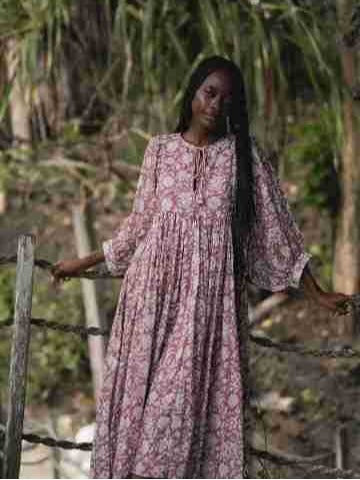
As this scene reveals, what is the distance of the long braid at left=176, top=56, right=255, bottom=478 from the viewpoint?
2.57 meters

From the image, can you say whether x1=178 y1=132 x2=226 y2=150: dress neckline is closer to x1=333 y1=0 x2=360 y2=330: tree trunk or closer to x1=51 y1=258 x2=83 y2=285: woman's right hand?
x1=51 y1=258 x2=83 y2=285: woman's right hand

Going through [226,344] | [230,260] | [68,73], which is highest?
[68,73]

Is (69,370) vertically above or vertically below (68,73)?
below

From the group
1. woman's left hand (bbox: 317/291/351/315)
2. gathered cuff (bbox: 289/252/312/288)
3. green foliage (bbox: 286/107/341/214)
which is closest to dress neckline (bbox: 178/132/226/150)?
gathered cuff (bbox: 289/252/312/288)

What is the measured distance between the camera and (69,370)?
7.63 metres

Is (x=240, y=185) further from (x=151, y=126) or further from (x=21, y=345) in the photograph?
(x=151, y=126)

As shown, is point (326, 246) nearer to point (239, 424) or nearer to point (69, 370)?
point (69, 370)

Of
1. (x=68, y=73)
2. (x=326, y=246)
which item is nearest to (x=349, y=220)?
(x=326, y=246)

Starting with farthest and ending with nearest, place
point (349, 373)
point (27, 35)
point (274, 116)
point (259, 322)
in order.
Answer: point (259, 322) → point (349, 373) → point (274, 116) → point (27, 35)

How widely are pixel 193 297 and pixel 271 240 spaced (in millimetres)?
285

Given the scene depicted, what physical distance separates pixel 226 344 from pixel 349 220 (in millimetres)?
4105

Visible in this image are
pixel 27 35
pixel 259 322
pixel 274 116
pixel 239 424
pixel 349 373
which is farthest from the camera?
pixel 259 322

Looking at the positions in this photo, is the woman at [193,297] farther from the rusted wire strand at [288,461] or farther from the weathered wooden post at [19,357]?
the weathered wooden post at [19,357]

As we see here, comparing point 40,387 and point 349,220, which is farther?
point 40,387
